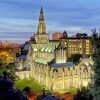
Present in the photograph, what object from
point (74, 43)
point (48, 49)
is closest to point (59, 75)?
point (48, 49)

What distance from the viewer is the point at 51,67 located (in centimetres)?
9156

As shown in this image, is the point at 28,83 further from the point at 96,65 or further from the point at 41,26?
the point at 96,65

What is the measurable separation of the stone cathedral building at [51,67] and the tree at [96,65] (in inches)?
2378

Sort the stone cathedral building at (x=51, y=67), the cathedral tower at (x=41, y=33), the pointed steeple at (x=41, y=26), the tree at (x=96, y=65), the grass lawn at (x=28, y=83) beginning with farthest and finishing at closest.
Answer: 1. the cathedral tower at (x=41, y=33)
2. the pointed steeple at (x=41, y=26)
3. the grass lawn at (x=28, y=83)
4. the stone cathedral building at (x=51, y=67)
5. the tree at (x=96, y=65)

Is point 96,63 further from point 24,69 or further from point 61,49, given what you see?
point 24,69

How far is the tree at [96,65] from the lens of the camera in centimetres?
2769

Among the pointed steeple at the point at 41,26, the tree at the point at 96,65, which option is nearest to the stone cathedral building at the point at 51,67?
the pointed steeple at the point at 41,26

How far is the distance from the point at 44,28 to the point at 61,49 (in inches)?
761

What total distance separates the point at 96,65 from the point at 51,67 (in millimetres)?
63447

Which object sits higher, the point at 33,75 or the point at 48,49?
the point at 48,49

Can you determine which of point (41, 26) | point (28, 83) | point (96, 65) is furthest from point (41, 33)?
point (96, 65)

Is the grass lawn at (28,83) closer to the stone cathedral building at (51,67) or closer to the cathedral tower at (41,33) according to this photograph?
the stone cathedral building at (51,67)

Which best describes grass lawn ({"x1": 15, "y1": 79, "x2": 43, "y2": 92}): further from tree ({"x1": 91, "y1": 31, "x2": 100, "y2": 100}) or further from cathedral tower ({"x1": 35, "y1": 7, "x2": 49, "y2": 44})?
tree ({"x1": 91, "y1": 31, "x2": 100, "y2": 100})

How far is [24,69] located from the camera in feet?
376
